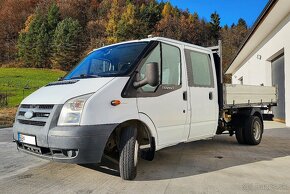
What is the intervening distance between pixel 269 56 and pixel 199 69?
34.2 ft

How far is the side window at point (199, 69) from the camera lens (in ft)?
18.3

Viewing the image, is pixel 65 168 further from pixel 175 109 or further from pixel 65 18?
pixel 65 18

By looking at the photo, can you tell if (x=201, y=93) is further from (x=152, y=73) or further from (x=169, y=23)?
(x=169, y=23)

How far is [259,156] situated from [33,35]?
7532 cm

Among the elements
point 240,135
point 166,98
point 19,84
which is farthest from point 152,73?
point 19,84

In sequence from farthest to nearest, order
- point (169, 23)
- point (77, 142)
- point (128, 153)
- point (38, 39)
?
1. point (38, 39)
2. point (169, 23)
3. point (128, 153)
4. point (77, 142)

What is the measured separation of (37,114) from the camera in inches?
169

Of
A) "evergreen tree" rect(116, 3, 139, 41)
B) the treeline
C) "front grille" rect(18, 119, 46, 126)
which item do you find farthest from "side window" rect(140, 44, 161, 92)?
"evergreen tree" rect(116, 3, 139, 41)

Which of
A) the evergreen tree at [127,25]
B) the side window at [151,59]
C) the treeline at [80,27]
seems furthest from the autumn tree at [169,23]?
the side window at [151,59]

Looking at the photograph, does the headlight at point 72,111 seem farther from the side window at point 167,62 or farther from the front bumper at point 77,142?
the side window at point 167,62

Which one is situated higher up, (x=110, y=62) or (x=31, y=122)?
(x=110, y=62)

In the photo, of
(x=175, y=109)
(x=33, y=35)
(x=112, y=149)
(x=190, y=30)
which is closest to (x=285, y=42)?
(x=175, y=109)

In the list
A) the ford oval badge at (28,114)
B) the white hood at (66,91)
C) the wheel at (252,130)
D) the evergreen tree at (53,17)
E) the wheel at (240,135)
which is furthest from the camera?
the evergreen tree at (53,17)

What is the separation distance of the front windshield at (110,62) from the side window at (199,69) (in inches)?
41.6
